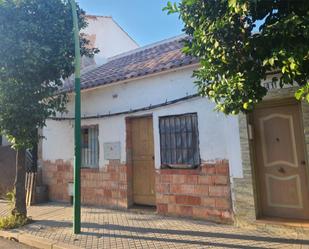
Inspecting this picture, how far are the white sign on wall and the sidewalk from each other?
5.09 feet

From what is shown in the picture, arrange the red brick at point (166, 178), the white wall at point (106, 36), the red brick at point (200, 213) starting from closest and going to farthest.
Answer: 1. the red brick at point (200, 213)
2. the red brick at point (166, 178)
3. the white wall at point (106, 36)

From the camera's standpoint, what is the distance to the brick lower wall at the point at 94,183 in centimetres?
796

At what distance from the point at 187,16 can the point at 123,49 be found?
12054 millimetres

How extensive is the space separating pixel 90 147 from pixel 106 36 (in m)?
7.62

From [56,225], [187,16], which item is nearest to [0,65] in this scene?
[56,225]

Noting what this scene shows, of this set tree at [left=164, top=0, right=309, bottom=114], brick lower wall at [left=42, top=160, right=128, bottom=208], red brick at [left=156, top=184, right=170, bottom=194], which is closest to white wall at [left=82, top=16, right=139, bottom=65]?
brick lower wall at [left=42, top=160, right=128, bottom=208]

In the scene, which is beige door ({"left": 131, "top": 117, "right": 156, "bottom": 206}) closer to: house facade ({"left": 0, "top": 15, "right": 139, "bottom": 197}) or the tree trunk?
the tree trunk

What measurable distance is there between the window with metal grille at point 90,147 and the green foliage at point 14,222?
236cm

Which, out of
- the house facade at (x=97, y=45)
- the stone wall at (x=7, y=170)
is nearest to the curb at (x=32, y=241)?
the stone wall at (x=7, y=170)

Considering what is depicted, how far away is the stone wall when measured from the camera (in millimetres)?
9930

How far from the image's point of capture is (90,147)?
8844 mm

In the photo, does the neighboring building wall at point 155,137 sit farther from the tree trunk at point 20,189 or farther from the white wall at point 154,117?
the tree trunk at point 20,189

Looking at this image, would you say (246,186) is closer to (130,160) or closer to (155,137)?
(155,137)

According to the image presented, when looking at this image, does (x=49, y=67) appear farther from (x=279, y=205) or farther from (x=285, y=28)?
(x=279, y=205)
